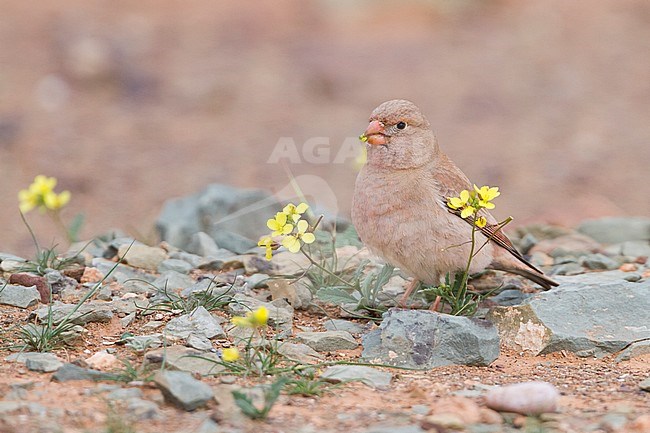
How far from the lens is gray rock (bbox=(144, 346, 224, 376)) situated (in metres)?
3.88

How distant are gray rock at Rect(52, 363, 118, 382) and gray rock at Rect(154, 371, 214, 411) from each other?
28cm

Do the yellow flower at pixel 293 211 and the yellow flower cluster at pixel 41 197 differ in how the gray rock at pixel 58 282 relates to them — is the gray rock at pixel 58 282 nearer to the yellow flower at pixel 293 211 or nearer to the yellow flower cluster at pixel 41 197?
the yellow flower cluster at pixel 41 197

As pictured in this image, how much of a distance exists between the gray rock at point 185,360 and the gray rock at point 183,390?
29cm

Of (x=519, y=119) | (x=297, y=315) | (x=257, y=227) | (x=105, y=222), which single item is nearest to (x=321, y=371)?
(x=297, y=315)

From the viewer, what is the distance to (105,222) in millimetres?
8398

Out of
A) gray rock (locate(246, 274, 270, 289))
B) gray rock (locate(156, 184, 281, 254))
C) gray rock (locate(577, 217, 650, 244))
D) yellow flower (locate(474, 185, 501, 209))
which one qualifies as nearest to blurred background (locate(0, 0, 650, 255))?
gray rock (locate(577, 217, 650, 244))

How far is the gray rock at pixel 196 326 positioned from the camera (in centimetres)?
433

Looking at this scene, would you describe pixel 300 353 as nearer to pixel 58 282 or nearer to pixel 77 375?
pixel 77 375

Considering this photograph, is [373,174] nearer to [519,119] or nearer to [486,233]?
[486,233]

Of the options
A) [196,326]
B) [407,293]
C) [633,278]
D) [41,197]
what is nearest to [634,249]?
[633,278]

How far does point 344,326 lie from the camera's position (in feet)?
15.6

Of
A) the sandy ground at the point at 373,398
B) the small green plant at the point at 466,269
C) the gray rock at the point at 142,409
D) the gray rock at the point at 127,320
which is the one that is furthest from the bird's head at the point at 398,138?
the gray rock at the point at 142,409

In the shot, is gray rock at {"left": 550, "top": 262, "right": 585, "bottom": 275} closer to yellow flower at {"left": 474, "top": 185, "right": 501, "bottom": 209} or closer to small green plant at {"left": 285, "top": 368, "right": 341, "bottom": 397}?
yellow flower at {"left": 474, "top": 185, "right": 501, "bottom": 209}

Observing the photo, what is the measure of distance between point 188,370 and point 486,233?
1859 millimetres
